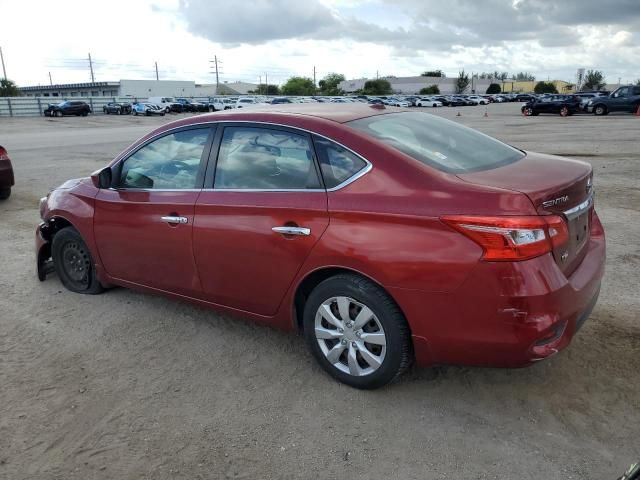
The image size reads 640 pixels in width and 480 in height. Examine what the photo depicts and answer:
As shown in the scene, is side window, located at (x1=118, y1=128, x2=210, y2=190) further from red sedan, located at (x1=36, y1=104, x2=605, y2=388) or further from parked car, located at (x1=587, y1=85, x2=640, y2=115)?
parked car, located at (x1=587, y1=85, x2=640, y2=115)

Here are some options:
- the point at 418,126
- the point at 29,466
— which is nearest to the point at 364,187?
the point at 418,126

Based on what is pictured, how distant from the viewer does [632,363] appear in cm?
351

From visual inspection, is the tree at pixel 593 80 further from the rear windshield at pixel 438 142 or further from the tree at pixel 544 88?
the rear windshield at pixel 438 142

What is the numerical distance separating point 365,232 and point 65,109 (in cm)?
5139

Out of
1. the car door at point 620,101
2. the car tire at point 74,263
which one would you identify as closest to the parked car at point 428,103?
the car door at point 620,101

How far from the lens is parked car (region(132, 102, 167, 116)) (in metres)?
50.7

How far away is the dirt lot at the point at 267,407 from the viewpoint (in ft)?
9.02

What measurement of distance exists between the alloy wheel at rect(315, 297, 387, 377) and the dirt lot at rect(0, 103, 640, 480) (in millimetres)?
191

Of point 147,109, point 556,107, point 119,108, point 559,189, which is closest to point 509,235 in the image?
point 559,189

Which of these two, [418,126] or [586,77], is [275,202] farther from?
[586,77]

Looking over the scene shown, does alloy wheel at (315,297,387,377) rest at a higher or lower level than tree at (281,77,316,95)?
lower

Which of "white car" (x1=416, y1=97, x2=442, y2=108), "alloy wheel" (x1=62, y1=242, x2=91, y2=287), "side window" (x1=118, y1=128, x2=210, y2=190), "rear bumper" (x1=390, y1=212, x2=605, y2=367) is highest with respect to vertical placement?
"side window" (x1=118, y1=128, x2=210, y2=190)

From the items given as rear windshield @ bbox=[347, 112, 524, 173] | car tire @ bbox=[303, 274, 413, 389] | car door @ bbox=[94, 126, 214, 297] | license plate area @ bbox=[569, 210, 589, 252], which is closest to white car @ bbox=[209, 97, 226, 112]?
car door @ bbox=[94, 126, 214, 297]

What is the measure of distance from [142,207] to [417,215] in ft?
7.40
